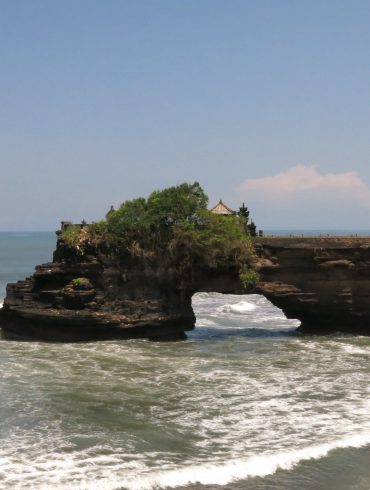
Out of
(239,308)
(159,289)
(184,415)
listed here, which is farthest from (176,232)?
(239,308)

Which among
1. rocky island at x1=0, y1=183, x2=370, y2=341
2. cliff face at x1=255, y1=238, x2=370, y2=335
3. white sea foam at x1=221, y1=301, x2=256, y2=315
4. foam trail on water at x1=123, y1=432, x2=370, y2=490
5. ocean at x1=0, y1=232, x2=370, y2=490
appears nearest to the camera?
foam trail on water at x1=123, y1=432, x2=370, y2=490

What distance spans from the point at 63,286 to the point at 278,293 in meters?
8.66

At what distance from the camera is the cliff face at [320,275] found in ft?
79.3

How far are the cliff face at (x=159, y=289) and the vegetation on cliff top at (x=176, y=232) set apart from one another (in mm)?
417

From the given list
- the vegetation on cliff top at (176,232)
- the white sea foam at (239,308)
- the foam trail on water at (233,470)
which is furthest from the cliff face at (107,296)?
the foam trail on water at (233,470)

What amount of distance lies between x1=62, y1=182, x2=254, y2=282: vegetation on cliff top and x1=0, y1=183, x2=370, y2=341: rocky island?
4 cm

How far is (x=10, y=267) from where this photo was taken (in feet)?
236

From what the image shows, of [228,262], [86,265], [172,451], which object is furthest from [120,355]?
[172,451]

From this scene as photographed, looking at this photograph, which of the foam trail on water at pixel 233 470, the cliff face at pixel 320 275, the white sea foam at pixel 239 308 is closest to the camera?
the foam trail on water at pixel 233 470

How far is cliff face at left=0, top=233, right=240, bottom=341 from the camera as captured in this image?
2309cm

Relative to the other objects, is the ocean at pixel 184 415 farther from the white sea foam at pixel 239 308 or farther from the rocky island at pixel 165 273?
the white sea foam at pixel 239 308

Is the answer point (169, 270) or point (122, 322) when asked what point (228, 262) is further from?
point (122, 322)

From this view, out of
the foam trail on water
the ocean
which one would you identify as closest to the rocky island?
the ocean

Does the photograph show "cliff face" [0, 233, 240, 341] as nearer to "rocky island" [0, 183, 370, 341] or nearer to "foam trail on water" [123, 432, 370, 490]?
"rocky island" [0, 183, 370, 341]
